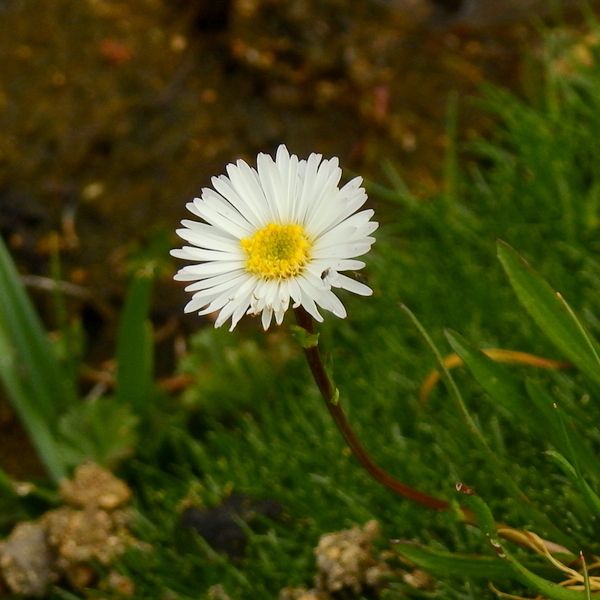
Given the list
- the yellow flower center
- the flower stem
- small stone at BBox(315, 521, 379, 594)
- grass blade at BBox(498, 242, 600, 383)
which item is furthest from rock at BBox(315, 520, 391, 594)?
the yellow flower center

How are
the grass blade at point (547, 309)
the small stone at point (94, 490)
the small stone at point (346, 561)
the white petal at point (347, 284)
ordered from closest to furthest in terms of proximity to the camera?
the white petal at point (347, 284) < the grass blade at point (547, 309) < the small stone at point (346, 561) < the small stone at point (94, 490)

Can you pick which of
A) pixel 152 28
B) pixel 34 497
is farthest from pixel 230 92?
pixel 34 497

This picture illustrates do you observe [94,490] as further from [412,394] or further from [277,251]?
[277,251]

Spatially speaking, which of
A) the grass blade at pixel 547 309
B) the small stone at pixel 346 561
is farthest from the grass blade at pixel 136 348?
the grass blade at pixel 547 309

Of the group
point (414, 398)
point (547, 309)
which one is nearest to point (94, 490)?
point (414, 398)

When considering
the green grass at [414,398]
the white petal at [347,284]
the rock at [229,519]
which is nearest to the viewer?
the white petal at [347,284]

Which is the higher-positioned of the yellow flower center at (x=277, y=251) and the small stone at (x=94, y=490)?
the small stone at (x=94, y=490)

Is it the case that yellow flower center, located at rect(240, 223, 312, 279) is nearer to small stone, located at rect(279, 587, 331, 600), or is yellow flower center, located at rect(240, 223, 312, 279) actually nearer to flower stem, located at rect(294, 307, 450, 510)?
flower stem, located at rect(294, 307, 450, 510)

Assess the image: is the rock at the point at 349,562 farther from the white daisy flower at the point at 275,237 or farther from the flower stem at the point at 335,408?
the white daisy flower at the point at 275,237
